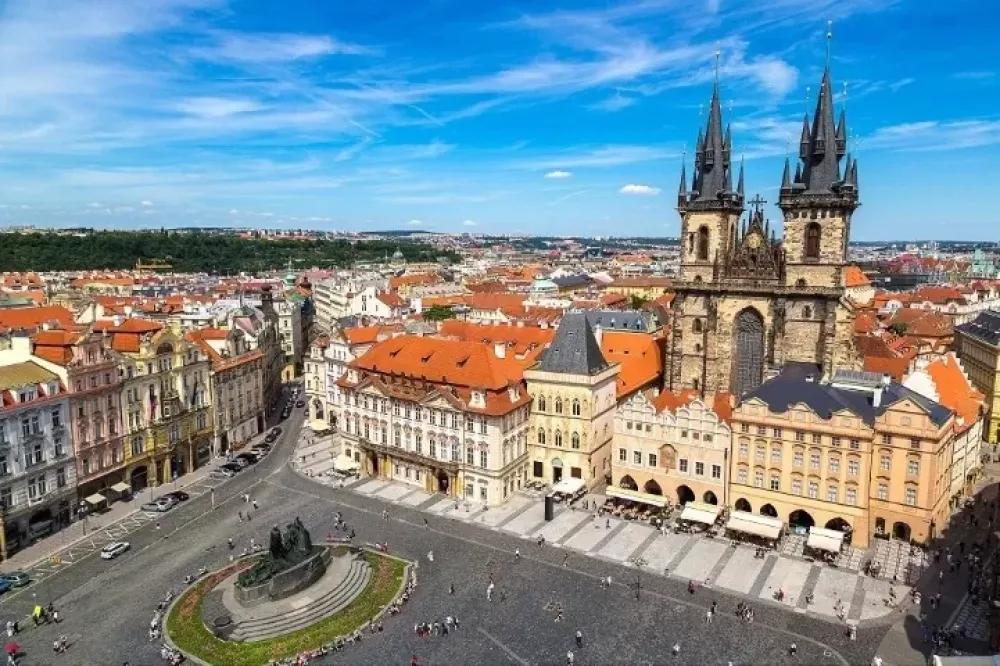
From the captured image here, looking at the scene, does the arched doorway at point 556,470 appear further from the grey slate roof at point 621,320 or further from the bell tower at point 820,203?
the grey slate roof at point 621,320

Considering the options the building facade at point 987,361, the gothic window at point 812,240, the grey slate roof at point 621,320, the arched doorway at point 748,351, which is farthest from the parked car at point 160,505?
the building facade at point 987,361

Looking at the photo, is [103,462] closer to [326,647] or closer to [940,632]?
[326,647]

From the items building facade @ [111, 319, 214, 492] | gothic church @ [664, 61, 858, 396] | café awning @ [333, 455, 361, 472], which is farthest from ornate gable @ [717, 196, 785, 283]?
building facade @ [111, 319, 214, 492]

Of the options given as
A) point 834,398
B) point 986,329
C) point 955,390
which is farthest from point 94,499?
point 986,329

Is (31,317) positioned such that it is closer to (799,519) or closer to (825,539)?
(799,519)

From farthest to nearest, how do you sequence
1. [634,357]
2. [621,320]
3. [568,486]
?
[621,320]
[634,357]
[568,486]

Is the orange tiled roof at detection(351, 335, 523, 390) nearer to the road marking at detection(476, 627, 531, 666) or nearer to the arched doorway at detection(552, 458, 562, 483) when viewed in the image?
the arched doorway at detection(552, 458, 562, 483)
